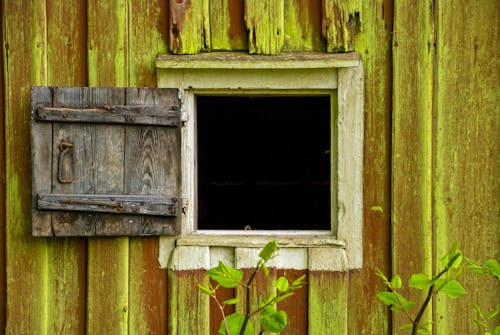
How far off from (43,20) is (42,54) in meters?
0.17

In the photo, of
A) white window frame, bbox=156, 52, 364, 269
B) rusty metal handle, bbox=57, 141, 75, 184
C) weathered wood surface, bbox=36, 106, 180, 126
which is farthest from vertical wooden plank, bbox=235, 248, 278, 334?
rusty metal handle, bbox=57, 141, 75, 184

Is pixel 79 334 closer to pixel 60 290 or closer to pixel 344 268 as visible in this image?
pixel 60 290

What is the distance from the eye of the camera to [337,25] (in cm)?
319

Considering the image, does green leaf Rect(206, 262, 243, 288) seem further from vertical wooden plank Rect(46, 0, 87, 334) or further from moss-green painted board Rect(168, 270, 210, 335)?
vertical wooden plank Rect(46, 0, 87, 334)

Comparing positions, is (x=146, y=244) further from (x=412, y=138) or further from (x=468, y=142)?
(x=468, y=142)

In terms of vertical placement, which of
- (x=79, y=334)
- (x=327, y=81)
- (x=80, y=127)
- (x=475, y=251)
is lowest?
(x=79, y=334)

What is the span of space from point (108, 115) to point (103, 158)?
21cm

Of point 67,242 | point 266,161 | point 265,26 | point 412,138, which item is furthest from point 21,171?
point 266,161

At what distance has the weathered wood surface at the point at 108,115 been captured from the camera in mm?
3115

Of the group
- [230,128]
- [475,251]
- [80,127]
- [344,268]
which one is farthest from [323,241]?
[230,128]

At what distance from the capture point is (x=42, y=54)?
10.7 feet

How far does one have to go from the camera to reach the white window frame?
3172 mm

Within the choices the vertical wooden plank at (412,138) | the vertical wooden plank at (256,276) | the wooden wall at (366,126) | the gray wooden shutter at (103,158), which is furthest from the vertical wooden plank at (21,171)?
the vertical wooden plank at (412,138)

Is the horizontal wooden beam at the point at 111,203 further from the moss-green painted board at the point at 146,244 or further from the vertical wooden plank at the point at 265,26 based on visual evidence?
the vertical wooden plank at the point at 265,26
